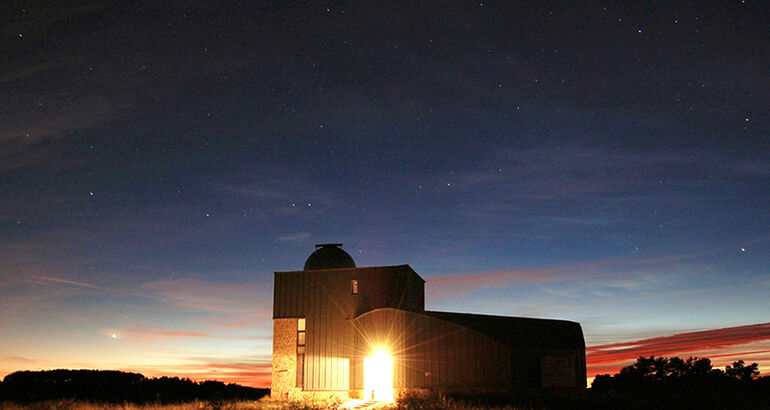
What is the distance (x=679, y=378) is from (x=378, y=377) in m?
20.4

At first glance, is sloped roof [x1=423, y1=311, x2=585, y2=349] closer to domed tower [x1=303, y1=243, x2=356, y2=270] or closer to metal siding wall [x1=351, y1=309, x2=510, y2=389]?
metal siding wall [x1=351, y1=309, x2=510, y2=389]

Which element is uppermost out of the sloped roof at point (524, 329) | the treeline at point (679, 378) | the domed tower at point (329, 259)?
the domed tower at point (329, 259)

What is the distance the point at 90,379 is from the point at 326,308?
20.0 meters

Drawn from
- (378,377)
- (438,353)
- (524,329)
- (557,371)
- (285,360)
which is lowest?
(378,377)

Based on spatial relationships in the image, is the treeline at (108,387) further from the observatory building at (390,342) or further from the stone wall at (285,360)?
the observatory building at (390,342)

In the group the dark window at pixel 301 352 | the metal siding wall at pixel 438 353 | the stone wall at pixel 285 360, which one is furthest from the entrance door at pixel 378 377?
the stone wall at pixel 285 360

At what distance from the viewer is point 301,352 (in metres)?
31.9

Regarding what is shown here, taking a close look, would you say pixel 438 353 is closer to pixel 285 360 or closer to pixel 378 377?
pixel 378 377

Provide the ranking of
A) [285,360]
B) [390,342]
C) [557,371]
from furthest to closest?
[285,360] → [390,342] → [557,371]

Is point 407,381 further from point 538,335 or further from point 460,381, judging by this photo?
point 538,335

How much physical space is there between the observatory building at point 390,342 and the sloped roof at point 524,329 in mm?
58

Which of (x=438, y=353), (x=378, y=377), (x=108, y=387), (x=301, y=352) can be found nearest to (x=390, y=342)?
(x=378, y=377)

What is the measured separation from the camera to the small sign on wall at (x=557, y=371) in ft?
90.8

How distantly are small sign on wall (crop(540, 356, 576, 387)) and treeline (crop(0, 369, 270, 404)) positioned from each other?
16.9m
